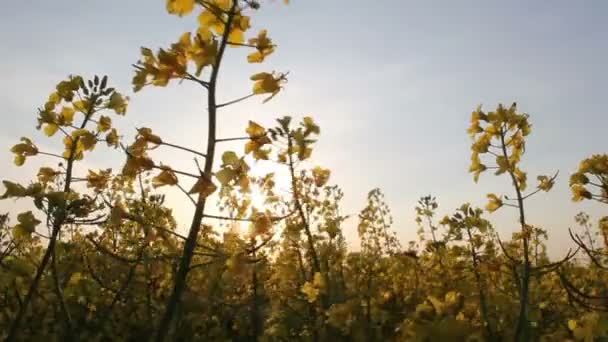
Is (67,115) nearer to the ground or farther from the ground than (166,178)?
farther from the ground

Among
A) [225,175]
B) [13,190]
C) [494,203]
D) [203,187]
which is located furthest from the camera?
[494,203]

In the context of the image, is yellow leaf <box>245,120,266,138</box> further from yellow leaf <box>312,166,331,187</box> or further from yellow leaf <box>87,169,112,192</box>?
yellow leaf <box>312,166,331,187</box>

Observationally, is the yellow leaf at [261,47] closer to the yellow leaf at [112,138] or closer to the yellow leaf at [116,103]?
the yellow leaf at [112,138]

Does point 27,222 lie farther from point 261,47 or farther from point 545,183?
point 545,183

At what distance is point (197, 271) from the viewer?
9.24 metres

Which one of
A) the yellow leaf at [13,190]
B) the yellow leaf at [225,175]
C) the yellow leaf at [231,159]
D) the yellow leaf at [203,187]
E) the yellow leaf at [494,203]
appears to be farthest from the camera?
the yellow leaf at [494,203]

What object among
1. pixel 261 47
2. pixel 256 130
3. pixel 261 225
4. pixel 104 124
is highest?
pixel 104 124

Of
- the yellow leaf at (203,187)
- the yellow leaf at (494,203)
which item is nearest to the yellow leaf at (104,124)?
the yellow leaf at (203,187)

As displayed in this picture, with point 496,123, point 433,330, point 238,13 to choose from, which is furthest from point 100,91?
point 496,123

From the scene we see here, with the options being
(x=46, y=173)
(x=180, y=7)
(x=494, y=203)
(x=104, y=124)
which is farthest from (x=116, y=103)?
(x=494, y=203)

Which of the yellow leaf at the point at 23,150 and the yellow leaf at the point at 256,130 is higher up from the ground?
the yellow leaf at the point at 23,150

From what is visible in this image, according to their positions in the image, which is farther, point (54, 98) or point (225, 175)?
point (54, 98)

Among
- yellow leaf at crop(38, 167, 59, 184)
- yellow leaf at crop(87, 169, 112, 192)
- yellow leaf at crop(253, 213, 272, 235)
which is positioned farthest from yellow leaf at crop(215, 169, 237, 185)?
yellow leaf at crop(38, 167, 59, 184)

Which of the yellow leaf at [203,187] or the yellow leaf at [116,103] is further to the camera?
the yellow leaf at [116,103]
